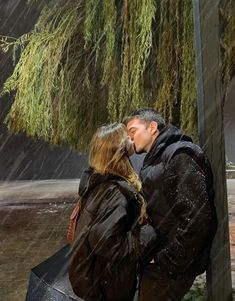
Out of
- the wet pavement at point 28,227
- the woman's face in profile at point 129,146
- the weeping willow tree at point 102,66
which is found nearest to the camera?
the woman's face in profile at point 129,146

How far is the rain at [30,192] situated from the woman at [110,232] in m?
0.51

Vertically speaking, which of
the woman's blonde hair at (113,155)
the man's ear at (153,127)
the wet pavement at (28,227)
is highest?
the man's ear at (153,127)

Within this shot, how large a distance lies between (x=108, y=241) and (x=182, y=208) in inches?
15.3

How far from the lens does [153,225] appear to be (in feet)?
8.01

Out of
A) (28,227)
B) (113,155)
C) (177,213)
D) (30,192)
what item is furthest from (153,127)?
(30,192)

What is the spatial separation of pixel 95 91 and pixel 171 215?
3.14 m

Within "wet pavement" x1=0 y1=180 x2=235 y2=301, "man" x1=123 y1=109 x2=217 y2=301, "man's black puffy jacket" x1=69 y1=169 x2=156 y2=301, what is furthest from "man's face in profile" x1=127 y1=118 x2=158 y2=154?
"wet pavement" x1=0 y1=180 x2=235 y2=301

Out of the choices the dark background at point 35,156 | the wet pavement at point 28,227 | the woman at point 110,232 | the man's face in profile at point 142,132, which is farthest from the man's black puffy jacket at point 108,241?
the dark background at point 35,156

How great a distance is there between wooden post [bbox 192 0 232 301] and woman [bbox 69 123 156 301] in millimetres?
355

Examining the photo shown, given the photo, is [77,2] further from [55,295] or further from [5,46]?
[55,295]

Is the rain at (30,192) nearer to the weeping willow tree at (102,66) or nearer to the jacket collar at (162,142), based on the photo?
the jacket collar at (162,142)

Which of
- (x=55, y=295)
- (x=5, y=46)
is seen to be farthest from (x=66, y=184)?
(x=55, y=295)

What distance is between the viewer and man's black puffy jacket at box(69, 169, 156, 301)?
7.39ft

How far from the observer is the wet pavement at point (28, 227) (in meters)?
6.61
